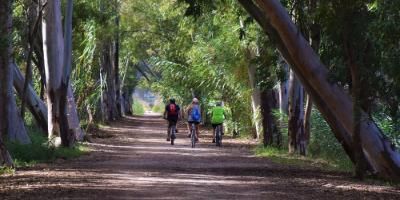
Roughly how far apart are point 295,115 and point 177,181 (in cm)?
903

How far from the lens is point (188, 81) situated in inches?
1690

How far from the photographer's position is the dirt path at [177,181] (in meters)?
11.9

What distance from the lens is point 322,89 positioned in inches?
624

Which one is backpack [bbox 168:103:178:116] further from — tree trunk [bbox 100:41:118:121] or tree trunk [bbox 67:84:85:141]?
tree trunk [bbox 100:41:118:121]

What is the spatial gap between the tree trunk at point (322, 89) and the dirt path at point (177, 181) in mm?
882

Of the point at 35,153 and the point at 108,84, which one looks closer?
the point at 35,153

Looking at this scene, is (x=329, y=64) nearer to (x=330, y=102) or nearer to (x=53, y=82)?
(x=330, y=102)

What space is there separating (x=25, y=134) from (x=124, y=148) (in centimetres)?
570

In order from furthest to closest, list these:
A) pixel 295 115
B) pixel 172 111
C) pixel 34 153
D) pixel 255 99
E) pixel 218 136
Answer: pixel 255 99 < pixel 218 136 < pixel 172 111 < pixel 295 115 < pixel 34 153

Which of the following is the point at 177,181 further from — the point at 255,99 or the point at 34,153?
the point at 255,99

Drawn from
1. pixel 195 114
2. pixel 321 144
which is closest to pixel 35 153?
pixel 195 114

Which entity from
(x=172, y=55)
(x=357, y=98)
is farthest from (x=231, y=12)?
(x=172, y=55)

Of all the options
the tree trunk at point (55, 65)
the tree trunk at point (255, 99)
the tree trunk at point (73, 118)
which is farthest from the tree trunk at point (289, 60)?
the tree trunk at point (255, 99)

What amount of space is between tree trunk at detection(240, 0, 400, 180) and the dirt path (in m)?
0.88
